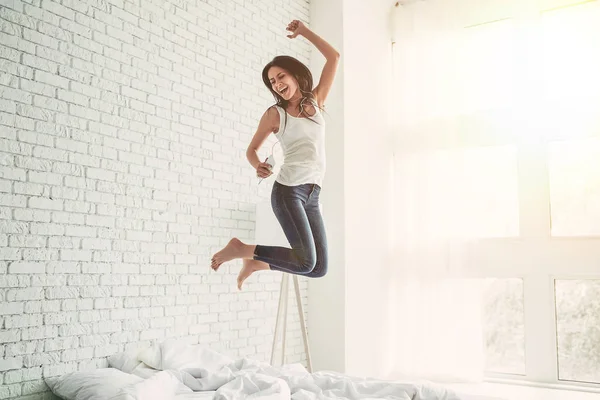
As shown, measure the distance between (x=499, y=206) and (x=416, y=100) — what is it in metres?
1.29

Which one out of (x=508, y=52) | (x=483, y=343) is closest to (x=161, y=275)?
(x=483, y=343)

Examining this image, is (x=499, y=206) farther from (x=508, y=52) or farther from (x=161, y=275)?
(x=161, y=275)

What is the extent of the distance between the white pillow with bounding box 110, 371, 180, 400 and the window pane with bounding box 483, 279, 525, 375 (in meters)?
3.38

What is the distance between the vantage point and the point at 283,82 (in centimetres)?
300

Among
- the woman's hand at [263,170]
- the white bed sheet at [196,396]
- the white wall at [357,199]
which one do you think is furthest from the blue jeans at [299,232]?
the white wall at [357,199]

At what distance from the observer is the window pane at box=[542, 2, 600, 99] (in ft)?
16.3

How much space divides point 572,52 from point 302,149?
11.0ft

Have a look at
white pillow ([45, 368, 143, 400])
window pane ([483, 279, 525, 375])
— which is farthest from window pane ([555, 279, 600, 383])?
white pillow ([45, 368, 143, 400])

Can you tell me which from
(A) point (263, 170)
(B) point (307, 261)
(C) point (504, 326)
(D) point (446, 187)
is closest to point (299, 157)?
(A) point (263, 170)

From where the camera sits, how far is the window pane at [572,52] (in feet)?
16.3

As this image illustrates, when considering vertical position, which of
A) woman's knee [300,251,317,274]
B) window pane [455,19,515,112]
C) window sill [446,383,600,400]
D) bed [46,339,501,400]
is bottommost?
window sill [446,383,600,400]

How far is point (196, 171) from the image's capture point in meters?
4.20

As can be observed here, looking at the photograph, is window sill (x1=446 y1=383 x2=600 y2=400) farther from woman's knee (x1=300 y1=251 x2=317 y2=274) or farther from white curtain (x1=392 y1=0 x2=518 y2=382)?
woman's knee (x1=300 y1=251 x2=317 y2=274)

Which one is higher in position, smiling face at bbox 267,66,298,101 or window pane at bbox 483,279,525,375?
smiling face at bbox 267,66,298,101
